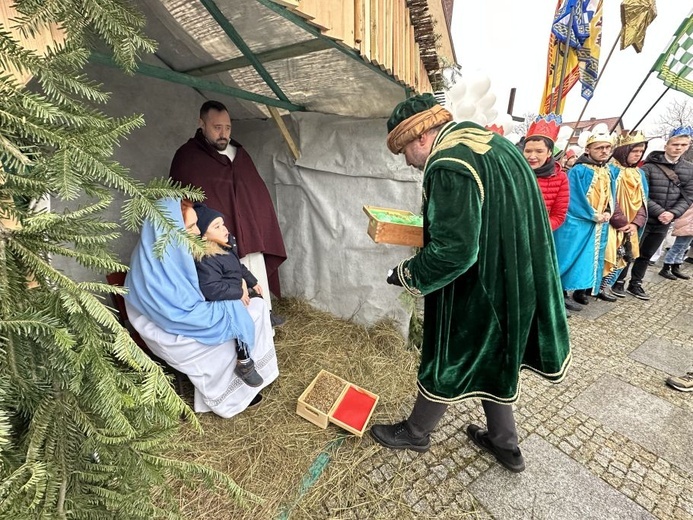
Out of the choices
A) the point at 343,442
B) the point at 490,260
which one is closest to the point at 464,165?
the point at 490,260

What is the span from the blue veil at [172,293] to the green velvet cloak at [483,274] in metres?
1.14

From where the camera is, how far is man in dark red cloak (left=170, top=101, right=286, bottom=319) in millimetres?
2295

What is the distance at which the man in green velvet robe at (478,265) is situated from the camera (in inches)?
50.9

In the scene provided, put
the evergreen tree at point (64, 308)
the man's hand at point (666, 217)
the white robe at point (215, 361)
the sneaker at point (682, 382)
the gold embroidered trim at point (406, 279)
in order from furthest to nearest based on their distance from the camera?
the man's hand at point (666, 217)
the sneaker at point (682, 382)
the white robe at point (215, 361)
the gold embroidered trim at point (406, 279)
the evergreen tree at point (64, 308)

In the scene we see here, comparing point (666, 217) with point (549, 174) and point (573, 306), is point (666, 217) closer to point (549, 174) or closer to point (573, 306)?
point (573, 306)

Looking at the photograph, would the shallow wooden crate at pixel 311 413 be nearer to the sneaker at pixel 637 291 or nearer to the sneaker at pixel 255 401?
the sneaker at pixel 255 401

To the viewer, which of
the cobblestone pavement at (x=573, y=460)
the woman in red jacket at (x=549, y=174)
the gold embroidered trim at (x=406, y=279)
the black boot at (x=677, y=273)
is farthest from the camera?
the black boot at (x=677, y=273)

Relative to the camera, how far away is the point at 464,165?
1253mm

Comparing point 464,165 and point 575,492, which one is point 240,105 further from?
point 575,492

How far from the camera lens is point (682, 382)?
2582 mm

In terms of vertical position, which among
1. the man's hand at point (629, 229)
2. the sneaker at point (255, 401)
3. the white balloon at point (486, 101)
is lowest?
the sneaker at point (255, 401)

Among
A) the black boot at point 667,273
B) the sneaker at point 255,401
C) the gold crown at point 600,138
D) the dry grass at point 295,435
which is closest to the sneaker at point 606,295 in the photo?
the black boot at point 667,273

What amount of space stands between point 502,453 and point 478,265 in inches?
47.5

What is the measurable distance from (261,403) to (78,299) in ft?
6.41
